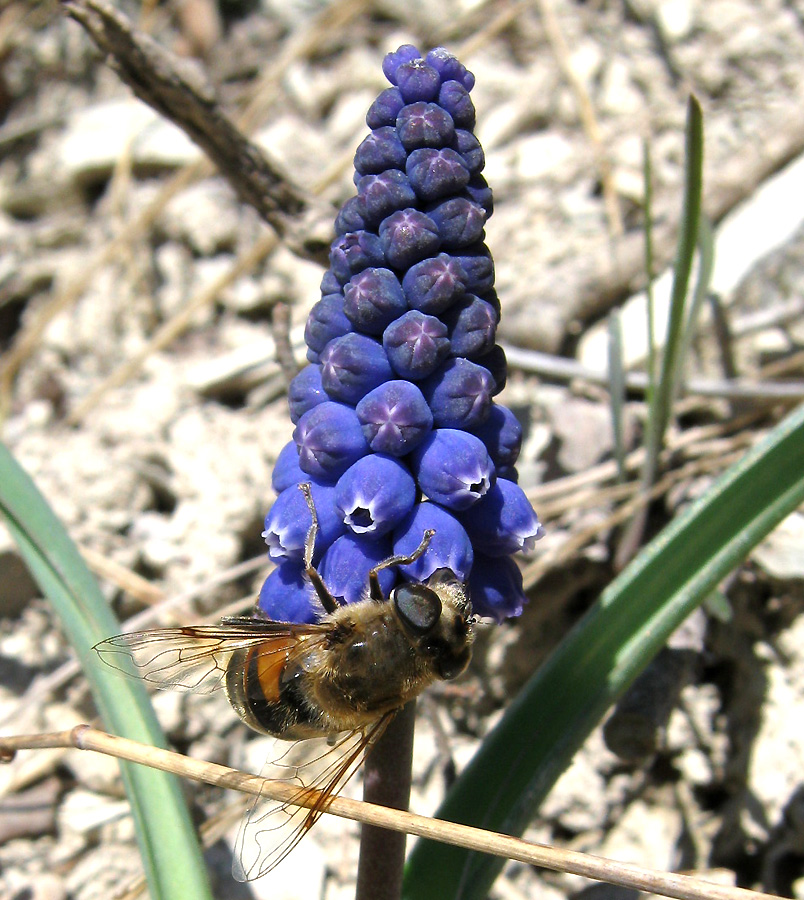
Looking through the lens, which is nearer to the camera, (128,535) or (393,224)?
(393,224)

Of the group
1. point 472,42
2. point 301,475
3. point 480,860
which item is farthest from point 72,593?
point 472,42

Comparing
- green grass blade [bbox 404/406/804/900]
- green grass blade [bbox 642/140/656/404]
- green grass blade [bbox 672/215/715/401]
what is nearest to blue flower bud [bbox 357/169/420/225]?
green grass blade [bbox 404/406/804/900]

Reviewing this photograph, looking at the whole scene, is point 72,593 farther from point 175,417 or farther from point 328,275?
point 175,417

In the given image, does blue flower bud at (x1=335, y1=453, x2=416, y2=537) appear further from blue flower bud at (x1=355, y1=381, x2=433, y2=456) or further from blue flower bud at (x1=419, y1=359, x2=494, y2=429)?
blue flower bud at (x1=419, y1=359, x2=494, y2=429)

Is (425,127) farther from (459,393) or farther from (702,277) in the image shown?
(702,277)

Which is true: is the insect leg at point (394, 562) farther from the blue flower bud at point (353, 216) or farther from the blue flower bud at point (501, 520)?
the blue flower bud at point (353, 216)
